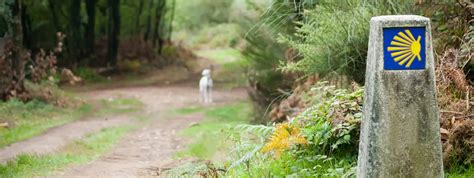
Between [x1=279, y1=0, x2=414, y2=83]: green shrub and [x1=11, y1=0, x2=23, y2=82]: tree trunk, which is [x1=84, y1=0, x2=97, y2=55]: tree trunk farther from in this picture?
[x1=279, y1=0, x2=414, y2=83]: green shrub

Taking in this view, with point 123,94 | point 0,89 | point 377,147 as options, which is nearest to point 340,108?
point 377,147

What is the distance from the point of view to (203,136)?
14.5 metres

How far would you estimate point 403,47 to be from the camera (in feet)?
15.9

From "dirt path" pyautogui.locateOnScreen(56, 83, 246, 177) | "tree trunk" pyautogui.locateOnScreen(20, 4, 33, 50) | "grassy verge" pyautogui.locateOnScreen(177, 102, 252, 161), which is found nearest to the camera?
"dirt path" pyautogui.locateOnScreen(56, 83, 246, 177)

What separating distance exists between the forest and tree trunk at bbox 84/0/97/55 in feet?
0.18

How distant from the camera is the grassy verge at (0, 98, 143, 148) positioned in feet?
45.9

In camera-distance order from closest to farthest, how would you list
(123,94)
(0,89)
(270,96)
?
(270,96)
(0,89)
(123,94)

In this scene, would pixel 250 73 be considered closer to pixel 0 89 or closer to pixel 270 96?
pixel 270 96

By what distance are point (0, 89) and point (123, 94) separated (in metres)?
6.37

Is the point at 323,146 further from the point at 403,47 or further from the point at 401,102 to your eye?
the point at 403,47

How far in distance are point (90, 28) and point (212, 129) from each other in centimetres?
1745

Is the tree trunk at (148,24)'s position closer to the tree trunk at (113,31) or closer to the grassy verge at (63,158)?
the tree trunk at (113,31)

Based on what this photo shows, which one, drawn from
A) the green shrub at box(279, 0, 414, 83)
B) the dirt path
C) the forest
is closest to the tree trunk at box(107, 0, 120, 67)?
the forest

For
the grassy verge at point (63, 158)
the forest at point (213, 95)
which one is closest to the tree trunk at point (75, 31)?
the forest at point (213, 95)
